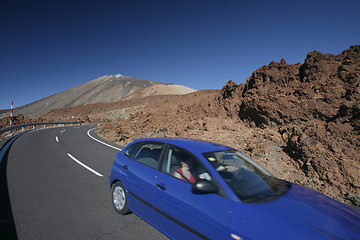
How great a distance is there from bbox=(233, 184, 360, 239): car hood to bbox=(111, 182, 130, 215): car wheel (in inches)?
91.1

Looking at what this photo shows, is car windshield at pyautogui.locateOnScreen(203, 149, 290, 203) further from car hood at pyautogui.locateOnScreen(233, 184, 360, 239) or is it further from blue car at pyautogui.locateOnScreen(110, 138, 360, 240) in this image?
Result: car hood at pyautogui.locateOnScreen(233, 184, 360, 239)

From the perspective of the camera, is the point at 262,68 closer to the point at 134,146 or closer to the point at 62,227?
the point at 134,146

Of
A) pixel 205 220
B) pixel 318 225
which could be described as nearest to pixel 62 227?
pixel 205 220

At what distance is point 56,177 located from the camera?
5922 millimetres

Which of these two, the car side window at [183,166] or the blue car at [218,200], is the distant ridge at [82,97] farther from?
the car side window at [183,166]

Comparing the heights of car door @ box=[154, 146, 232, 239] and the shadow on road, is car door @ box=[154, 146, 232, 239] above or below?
above

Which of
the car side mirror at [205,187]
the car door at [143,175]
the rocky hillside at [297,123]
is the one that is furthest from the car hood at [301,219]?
the rocky hillside at [297,123]

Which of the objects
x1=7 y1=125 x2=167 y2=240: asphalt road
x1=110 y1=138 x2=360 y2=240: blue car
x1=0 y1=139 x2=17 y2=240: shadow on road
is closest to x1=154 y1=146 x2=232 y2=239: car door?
x1=110 y1=138 x2=360 y2=240: blue car

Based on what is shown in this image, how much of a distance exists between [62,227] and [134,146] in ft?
5.82

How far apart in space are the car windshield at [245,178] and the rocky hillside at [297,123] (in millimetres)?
3031

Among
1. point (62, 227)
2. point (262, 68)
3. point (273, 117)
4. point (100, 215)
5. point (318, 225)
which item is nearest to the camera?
point (318, 225)

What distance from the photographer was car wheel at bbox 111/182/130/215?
3705 mm

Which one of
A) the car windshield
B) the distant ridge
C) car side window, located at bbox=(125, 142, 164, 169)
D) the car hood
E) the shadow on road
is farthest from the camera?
the distant ridge

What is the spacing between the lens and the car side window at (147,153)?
133 inches
